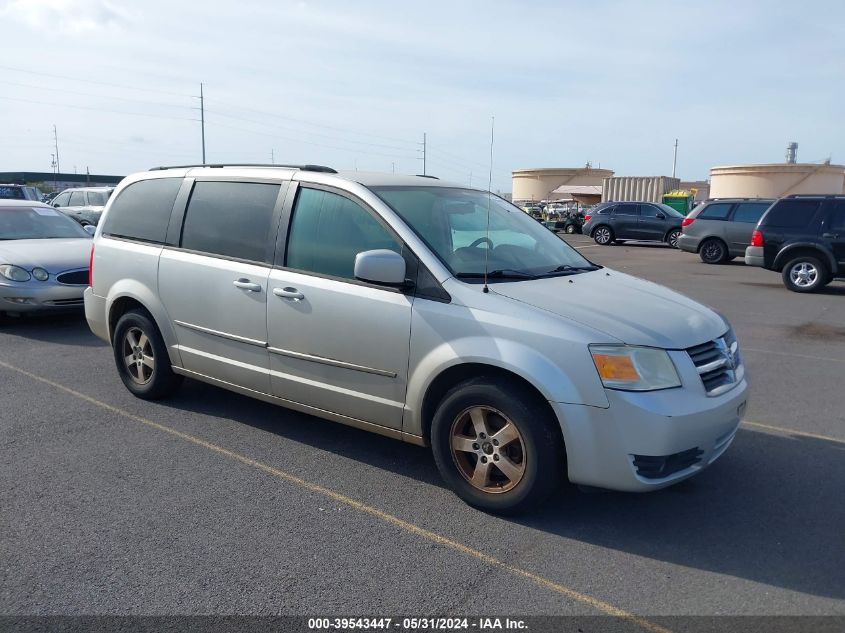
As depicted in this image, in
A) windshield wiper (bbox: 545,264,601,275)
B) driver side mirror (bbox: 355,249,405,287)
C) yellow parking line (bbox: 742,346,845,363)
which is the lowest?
yellow parking line (bbox: 742,346,845,363)

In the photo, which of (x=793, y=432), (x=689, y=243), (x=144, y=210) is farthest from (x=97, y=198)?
(x=793, y=432)

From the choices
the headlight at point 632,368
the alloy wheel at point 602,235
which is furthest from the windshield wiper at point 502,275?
the alloy wheel at point 602,235

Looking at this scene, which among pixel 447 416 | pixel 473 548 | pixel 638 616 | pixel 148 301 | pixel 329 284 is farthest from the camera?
pixel 148 301

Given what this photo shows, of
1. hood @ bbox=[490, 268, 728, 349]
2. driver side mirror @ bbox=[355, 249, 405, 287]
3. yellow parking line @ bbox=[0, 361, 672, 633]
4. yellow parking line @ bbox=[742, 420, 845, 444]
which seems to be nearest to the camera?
yellow parking line @ bbox=[0, 361, 672, 633]

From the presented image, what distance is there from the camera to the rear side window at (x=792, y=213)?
13477 mm

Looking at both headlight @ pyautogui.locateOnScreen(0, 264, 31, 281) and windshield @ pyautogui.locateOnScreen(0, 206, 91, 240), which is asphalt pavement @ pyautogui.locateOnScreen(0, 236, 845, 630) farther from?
windshield @ pyautogui.locateOnScreen(0, 206, 91, 240)

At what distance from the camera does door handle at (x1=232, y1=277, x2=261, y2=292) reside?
185 inches

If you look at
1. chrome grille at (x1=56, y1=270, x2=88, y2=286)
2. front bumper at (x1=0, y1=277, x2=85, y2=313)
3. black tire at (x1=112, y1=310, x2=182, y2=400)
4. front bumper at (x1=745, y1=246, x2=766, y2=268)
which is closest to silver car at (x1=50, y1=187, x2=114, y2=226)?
chrome grille at (x1=56, y1=270, x2=88, y2=286)

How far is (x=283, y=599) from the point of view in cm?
305

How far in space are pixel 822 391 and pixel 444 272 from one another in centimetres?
423

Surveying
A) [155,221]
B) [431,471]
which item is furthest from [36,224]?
[431,471]

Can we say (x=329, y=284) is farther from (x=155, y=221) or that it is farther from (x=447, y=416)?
(x=155, y=221)

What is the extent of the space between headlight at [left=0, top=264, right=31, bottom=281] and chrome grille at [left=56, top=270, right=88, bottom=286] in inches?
14.6

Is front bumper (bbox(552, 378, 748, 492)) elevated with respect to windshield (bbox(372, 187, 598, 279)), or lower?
lower
